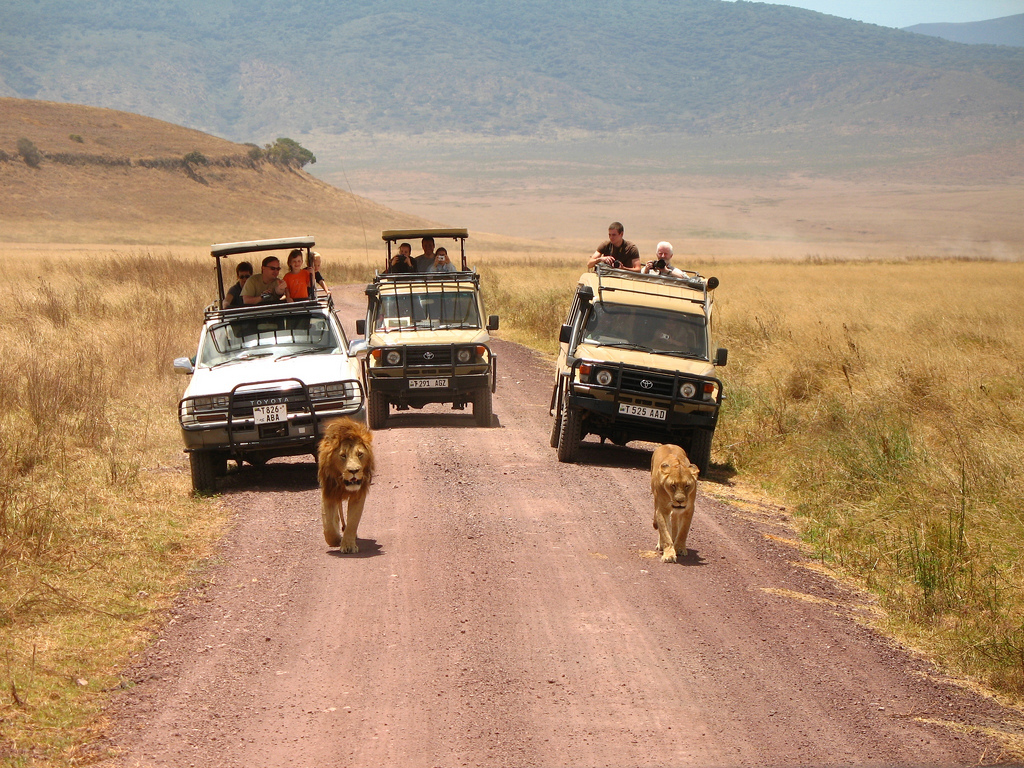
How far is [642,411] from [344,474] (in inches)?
175

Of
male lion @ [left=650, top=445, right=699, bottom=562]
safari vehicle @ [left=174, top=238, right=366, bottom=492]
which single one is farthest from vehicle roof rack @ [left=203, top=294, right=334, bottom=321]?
male lion @ [left=650, top=445, right=699, bottom=562]

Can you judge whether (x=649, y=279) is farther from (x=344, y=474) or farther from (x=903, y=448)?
(x=344, y=474)

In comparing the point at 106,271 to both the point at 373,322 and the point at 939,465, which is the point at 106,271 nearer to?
the point at 373,322

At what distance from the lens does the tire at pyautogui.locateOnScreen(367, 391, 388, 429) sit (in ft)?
45.0

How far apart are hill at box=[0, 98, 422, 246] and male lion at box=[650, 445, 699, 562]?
65575 mm

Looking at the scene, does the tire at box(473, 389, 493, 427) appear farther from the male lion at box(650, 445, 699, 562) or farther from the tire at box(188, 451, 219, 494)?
the male lion at box(650, 445, 699, 562)

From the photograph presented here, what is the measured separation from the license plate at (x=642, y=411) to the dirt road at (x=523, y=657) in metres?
1.78

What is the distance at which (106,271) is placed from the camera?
30.7 meters

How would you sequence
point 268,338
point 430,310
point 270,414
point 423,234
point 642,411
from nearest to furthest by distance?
point 270,414
point 642,411
point 268,338
point 430,310
point 423,234

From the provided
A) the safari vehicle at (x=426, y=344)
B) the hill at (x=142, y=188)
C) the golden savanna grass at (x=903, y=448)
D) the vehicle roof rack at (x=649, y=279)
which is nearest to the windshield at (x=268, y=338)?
the safari vehicle at (x=426, y=344)

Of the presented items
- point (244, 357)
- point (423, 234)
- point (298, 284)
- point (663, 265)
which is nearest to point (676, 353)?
point (663, 265)

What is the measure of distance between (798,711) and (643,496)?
4713 mm

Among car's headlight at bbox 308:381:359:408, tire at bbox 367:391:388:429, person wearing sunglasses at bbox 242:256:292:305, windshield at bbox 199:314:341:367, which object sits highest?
person wearing sunglasses at bbox 242:256:292:305

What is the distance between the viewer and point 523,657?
6031mm
